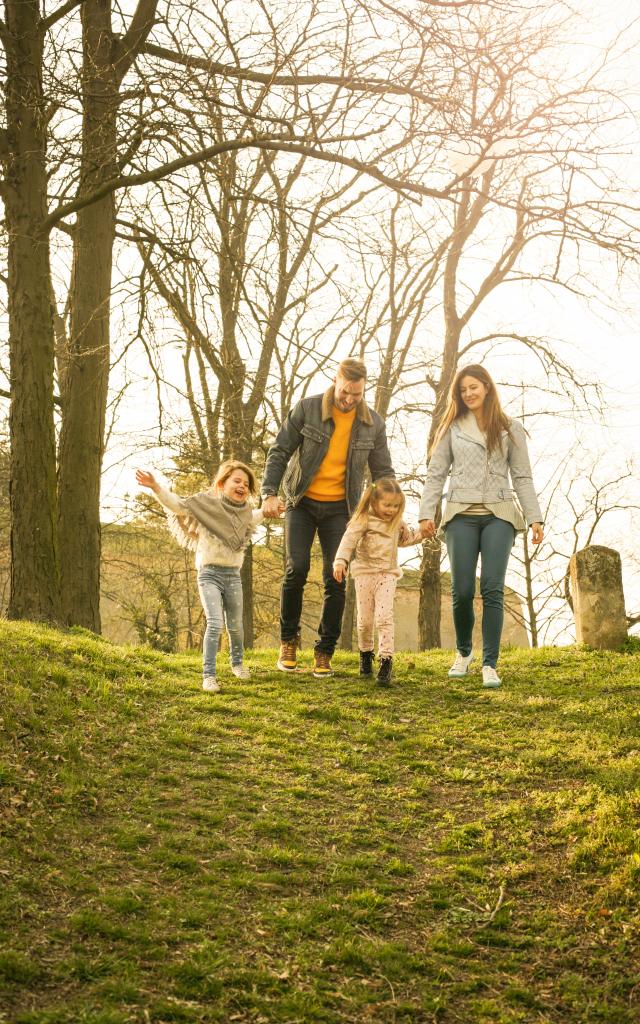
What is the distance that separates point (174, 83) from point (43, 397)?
120 inches

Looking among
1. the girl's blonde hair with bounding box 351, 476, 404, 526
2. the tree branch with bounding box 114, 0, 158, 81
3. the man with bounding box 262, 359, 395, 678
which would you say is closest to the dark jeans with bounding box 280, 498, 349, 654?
the man with bounding box 262, 359, 395, 678

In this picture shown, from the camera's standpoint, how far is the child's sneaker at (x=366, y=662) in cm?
786

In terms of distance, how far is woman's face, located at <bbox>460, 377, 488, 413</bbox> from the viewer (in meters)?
7.03

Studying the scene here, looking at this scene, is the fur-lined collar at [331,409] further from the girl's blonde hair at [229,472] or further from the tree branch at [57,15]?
the tree branch at [57,15]

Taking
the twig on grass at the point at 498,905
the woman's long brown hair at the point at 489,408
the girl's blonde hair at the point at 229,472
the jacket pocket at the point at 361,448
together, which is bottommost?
the twig on grass at the point at 498,905

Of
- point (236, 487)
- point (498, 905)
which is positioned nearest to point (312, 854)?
point (498, 905)

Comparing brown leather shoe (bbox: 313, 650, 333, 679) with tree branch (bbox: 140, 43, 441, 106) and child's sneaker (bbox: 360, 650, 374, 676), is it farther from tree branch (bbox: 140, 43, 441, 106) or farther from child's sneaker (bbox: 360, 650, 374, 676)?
tree branch (bbox: 140, 43, 441, 106)

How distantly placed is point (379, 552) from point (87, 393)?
4.11 meters

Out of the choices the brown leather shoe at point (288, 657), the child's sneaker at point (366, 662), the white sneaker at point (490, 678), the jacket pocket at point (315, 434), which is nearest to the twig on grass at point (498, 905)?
the white sneaker at point (490, 678)

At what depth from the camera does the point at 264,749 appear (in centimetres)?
579

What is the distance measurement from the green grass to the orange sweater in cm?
171

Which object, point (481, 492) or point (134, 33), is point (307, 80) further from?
point (481, 492)

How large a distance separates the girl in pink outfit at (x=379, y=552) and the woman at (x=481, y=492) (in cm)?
38

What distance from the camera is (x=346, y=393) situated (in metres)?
7.30
